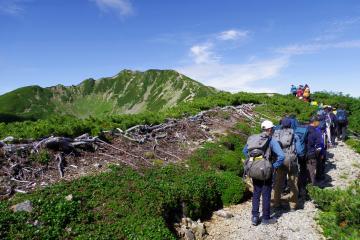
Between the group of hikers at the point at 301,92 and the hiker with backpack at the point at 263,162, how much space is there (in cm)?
3114

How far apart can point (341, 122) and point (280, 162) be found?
638 inches

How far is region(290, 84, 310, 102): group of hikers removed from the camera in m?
39.5

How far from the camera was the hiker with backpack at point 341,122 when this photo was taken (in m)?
23.5

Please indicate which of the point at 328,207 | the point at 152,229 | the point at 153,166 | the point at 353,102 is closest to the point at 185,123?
the point at 153,166

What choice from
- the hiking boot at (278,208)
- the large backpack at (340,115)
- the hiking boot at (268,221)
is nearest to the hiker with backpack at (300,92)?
the large backpack at (340,115)

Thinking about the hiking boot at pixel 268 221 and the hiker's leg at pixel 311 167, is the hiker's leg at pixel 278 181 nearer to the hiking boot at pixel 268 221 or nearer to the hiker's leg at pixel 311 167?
the hiking boot at pixel 268 221

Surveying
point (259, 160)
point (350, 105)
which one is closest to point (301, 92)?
point (350, 105)

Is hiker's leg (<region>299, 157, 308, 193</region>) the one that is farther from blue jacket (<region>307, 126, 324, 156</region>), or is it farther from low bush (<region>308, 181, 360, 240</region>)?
low bush (<region>308, 181, 360, 240</region>)

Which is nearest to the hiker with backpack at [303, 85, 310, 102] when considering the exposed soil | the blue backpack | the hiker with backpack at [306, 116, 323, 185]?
the exposed soil

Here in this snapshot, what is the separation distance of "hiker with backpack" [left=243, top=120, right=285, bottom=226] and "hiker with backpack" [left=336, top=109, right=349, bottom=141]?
15.4 metres

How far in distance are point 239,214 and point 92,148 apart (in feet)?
18.9

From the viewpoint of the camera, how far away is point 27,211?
8.28m

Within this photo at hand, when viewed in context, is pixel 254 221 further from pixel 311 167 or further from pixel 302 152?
pixel 311 167

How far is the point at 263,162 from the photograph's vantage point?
955 centimetres
